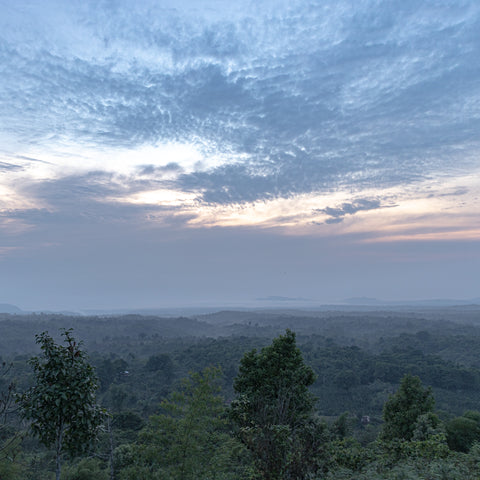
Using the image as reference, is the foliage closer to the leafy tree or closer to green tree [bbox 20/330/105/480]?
green tree [bbox 20/330/105/480]

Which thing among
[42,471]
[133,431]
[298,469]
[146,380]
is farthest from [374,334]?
[298,469]

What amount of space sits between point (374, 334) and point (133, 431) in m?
129

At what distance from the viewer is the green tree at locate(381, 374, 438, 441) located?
25438 mm

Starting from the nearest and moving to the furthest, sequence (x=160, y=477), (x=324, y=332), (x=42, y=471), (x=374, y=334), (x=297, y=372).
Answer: (x=160, y=477), (x=297, y=372), (x=42, y=471), (x=374, y=334), (x=324, y=332)

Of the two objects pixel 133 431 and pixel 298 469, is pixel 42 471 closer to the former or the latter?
pixel 133 431

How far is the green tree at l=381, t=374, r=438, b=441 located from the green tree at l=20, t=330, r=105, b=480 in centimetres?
2313

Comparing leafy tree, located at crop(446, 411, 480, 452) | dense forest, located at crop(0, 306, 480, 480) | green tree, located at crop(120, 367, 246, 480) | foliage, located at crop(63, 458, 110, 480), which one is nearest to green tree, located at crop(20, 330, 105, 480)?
dense forest, located at crop(0, 306, 480, 480)

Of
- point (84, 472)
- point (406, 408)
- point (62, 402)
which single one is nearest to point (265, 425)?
point (62, 402)

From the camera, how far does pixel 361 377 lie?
A: 7156 centimetres

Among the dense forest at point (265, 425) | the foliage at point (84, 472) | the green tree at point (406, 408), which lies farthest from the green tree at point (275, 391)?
the foliage at point (84, 472)

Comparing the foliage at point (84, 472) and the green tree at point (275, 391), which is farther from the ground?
the green tree at point (275, 391)

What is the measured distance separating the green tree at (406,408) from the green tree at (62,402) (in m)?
23.1

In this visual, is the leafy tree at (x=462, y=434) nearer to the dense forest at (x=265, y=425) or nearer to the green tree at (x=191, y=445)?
the dense forest at (x=265, y=425)

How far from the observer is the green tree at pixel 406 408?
25.4 m
